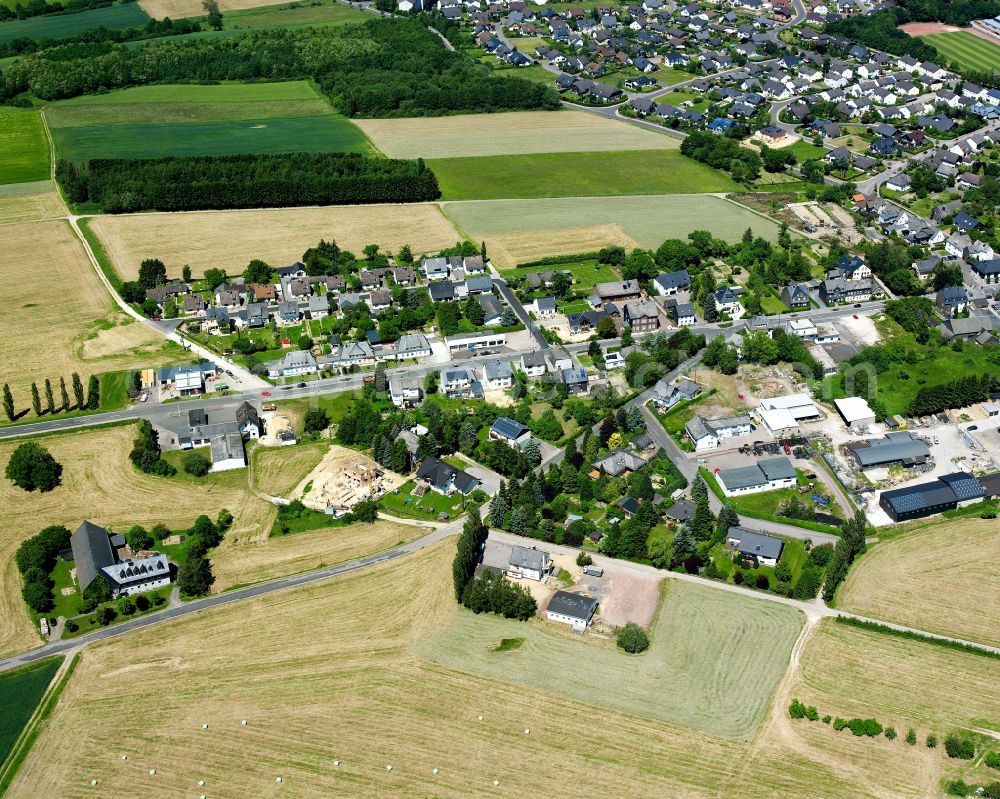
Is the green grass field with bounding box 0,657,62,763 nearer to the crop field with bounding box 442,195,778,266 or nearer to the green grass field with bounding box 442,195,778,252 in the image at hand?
the crop field with bounding box 442,195,778,266

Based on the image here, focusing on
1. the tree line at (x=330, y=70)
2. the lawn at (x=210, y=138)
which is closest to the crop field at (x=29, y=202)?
the lawn at (x=210, y=138)

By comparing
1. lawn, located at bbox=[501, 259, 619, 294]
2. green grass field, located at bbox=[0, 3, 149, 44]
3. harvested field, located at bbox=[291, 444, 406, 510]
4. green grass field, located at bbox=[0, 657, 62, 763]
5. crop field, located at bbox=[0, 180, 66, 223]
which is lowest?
crop field, located at bbox=[0, 180, 66, 223]

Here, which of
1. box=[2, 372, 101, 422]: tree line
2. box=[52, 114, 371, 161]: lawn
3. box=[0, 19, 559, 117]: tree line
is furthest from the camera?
box=[0, 19, 559, 117]: tree line

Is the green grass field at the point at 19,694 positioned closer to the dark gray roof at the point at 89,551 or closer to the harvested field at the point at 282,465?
the dark gray roof at the point at 89,551

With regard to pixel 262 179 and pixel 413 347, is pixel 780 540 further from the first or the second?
pixel 262 179

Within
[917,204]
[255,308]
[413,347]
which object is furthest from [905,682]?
[917,204]

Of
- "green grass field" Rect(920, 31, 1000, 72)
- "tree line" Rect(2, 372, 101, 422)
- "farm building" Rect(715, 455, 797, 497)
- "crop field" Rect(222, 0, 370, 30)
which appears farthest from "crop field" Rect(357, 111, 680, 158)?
"farm building" Rect(715, 455, 797, 497)
